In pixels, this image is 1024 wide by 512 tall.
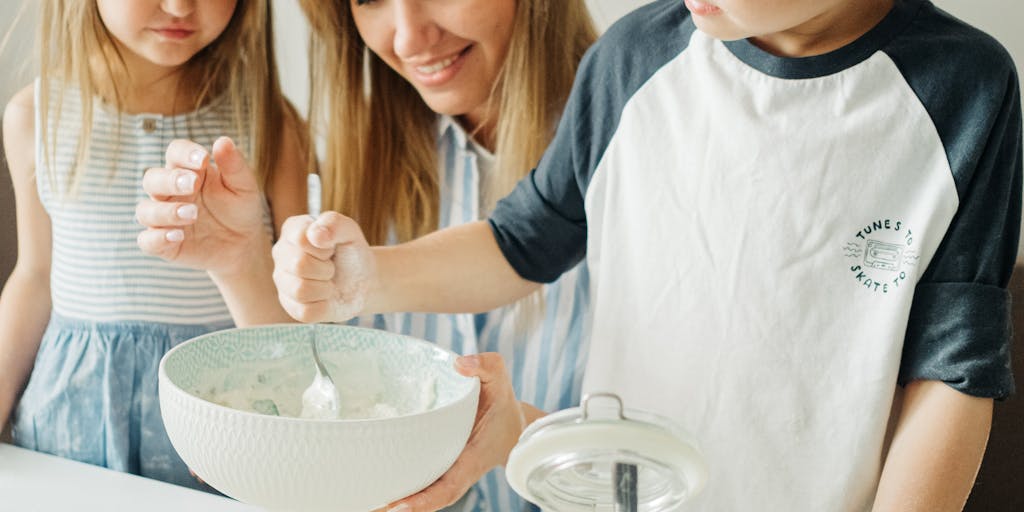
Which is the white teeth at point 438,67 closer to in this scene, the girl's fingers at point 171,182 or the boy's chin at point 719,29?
the girl's fingers at point 171,182

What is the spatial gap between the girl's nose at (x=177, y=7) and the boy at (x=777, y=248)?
0.42 meters

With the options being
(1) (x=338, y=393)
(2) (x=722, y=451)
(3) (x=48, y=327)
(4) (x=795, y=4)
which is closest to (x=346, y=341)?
(1) (x=338, y=393)

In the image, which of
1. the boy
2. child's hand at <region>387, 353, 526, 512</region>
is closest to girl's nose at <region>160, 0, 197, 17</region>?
the boy

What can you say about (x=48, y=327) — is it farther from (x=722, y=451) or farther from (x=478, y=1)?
(x=722, y=451)

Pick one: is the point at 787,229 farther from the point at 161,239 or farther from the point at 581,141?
the point at 161,239

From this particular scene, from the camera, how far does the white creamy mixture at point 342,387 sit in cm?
82

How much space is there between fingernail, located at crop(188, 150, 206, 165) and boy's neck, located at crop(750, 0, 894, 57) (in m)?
0.50

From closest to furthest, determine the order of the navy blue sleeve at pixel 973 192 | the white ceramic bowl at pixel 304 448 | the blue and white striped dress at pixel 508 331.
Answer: the white ceramic bowl at pixel 304 448, the navy blue sleeve at pixel 973 192, the blue and white striped dress at pixel 508 331

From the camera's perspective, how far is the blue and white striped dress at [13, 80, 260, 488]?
120 cm

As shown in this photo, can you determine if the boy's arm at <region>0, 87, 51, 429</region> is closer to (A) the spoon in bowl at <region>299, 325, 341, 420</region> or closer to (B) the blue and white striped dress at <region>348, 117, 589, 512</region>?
(B) the blue and white striped dress at <region>348, 117, 589, 512</region>

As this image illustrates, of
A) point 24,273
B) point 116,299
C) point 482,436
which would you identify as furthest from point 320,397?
point 24,273

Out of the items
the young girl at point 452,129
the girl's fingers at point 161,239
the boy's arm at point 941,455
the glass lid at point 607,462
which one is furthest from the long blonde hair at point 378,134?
the glass lid at point 607,462

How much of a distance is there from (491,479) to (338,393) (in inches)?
15.1

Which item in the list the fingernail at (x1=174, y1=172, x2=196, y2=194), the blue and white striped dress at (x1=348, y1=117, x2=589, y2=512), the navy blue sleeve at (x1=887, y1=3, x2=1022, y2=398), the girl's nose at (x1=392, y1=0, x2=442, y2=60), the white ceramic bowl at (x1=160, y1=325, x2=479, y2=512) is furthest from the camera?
the blue and white striped dress at (x1=348, y1=117, x2=589, y2=512)
